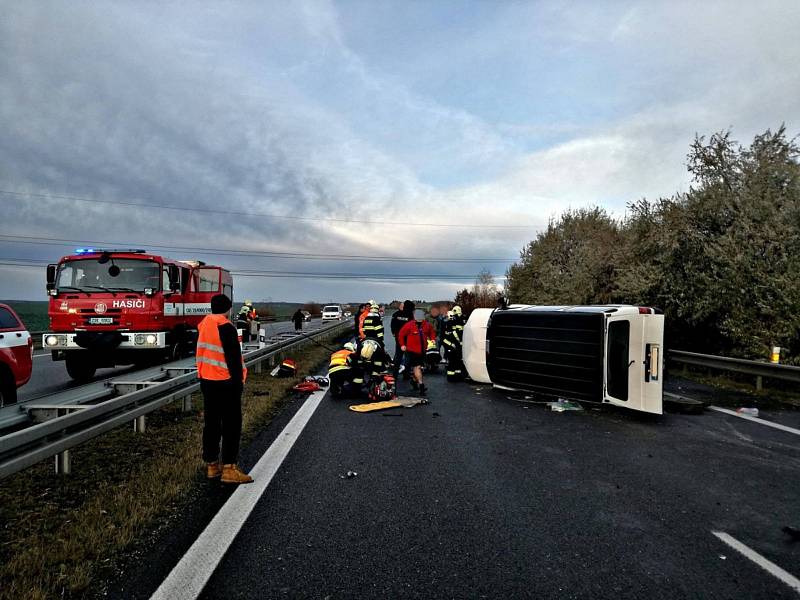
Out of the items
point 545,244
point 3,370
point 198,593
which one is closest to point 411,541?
point 198,593

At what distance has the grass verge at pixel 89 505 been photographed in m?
2.84

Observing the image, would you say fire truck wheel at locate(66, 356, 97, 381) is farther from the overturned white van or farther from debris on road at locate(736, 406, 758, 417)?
debris on road at locate(736, 406, 758, 417)

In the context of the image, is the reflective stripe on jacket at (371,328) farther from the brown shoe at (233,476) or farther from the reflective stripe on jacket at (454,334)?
the brown shoe at (233,476)

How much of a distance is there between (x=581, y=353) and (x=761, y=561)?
4.98 metres

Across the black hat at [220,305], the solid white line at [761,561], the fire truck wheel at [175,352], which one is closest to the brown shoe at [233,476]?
the black hat at [220,305]

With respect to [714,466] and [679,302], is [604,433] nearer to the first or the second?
[714,466]

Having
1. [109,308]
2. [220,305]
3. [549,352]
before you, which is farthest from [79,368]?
[549,352]

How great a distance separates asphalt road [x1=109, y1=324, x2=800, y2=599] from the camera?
2.81 m

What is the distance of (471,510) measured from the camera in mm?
3852

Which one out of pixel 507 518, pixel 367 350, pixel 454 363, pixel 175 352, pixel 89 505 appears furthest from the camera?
pixel 175 352

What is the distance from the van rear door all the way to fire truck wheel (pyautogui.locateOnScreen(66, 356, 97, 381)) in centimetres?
1027

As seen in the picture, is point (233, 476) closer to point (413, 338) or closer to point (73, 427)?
point (73, 427)

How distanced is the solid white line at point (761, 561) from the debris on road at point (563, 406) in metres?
4.46

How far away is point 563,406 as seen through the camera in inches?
315
